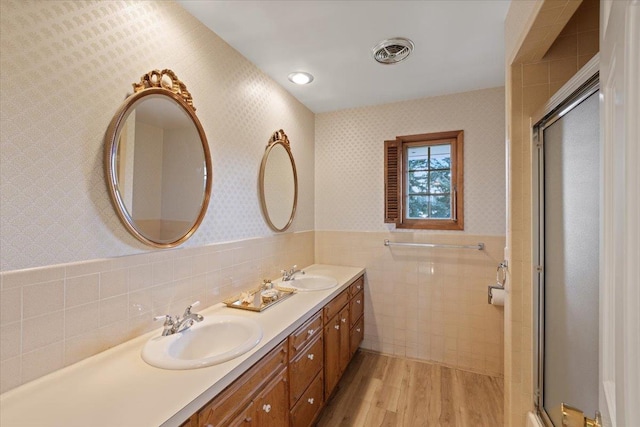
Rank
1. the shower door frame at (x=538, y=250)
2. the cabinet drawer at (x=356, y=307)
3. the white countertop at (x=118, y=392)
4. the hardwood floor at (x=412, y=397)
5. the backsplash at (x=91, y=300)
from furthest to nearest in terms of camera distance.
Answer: the cabinet drawer at (x=356, y=307)
the hardwood floor at (x=412, y=397)
the shower door frame at (x=538, y=250)
the backsplash at (x=91, y=300)
the white countertop at (x=118, y=392)

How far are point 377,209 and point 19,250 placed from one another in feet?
8.19

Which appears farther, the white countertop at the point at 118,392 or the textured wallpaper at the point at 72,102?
the textured wallpaper at the point at 72,102

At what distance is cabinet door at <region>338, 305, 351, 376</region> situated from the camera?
7.43ft

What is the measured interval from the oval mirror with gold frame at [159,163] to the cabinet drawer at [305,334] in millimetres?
812

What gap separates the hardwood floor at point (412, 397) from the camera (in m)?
1.99

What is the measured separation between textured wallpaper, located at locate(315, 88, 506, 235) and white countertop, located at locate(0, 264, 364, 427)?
75.7 inches

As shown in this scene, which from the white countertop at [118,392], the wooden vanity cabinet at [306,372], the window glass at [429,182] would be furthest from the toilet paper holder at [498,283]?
the white countertop at [118,392]

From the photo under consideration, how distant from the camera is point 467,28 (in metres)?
1.73

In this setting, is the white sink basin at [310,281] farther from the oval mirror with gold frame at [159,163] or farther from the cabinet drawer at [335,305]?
the oval mirror with gold frame at [159,163]

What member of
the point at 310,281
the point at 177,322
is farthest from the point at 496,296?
the point at 177,322

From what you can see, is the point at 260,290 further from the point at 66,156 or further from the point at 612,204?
the point at 612,204

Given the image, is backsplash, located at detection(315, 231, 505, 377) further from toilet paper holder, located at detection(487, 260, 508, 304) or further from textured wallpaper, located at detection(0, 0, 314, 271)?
textured wallpaper, located at detection(0, 0, 314, 271)

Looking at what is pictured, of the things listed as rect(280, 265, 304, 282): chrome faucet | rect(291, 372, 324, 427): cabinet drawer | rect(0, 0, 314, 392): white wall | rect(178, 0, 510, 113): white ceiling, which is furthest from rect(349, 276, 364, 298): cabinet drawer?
rect(178, 0, 510, 113): white ceiling

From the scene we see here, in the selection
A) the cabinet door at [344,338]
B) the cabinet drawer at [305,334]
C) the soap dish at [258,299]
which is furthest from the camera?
the cabinet door at [344,338]
